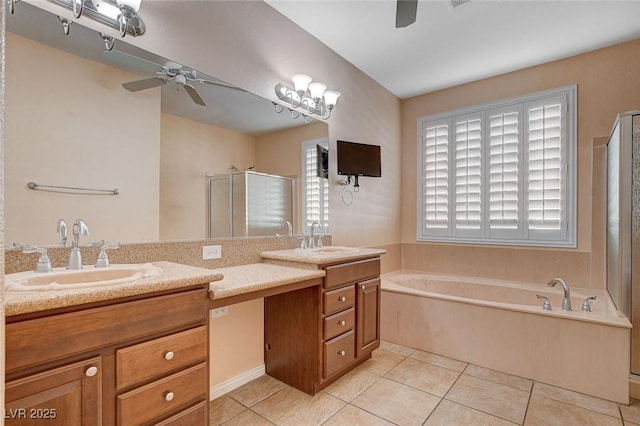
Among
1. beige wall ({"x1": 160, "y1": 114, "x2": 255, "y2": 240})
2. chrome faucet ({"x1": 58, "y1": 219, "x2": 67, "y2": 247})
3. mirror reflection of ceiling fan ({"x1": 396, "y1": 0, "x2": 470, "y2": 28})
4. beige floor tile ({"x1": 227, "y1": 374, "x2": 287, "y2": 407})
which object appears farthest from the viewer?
beige floor tile ({"x1": 227, "y1": 374, "x2": 287, "y2": 407})

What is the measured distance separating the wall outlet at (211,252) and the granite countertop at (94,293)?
1.88ft

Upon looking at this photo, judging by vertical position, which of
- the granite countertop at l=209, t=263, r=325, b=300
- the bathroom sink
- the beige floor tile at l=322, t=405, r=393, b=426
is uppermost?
the bathroom sink

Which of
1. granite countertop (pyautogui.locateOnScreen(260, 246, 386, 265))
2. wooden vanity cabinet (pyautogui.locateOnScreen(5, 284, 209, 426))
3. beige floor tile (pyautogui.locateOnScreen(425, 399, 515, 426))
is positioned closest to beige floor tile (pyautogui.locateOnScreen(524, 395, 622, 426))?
beige floor tile (pyautogui.locateOnScreen(425, 399, 515, 426))

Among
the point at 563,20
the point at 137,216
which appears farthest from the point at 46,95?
the point at 563,20

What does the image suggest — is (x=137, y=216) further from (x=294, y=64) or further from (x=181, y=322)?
(x=294, y=64)

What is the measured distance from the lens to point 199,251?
6.44 feet

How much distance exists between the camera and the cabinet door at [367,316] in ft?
7.96

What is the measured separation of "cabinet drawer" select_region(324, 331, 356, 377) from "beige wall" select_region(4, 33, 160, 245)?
1.32m

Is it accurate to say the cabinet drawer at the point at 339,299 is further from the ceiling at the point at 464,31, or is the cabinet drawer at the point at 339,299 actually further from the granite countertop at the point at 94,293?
the ceiling at the point at 464,31

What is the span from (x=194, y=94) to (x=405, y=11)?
128cm

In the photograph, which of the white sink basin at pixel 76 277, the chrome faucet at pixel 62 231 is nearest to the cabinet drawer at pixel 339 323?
the white sink basin at pixel 76 277

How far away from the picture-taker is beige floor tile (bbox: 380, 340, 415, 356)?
9.32ft

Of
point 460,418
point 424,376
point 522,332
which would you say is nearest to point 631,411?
point 522,332

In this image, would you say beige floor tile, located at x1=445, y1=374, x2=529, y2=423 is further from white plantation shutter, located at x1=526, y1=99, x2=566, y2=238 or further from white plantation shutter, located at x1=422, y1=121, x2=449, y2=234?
white plantation shutter, located at x1=422, y1=121, x2=449, y2=234
